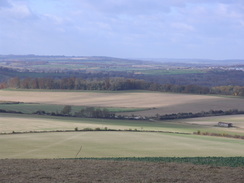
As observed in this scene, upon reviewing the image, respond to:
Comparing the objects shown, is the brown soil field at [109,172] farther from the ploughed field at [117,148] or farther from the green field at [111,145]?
the green field at [111,145]

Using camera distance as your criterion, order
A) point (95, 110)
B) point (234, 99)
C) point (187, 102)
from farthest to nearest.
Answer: point (234, 99) → point (187, 102) → point (95, 110)

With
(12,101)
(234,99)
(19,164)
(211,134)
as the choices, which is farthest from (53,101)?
(19,164)

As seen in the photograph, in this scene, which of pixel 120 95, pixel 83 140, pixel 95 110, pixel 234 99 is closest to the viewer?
pixel 83 140

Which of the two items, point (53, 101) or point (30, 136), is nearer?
point (30, 136)

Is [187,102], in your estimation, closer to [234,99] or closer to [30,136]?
[234,99]

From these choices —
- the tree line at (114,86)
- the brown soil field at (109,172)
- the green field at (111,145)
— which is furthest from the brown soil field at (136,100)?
the brown soil field at (109,172)

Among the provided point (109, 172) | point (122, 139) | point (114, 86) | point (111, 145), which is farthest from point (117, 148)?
point (114, 86)

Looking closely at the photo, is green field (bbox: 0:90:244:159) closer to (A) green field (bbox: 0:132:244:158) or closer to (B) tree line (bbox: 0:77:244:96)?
(A) green field (bbox: 0:132:244:158)
